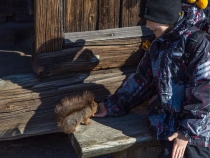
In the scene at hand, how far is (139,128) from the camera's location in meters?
3.66

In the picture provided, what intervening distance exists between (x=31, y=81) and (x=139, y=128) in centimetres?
113

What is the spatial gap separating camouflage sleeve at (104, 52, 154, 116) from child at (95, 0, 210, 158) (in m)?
0.17

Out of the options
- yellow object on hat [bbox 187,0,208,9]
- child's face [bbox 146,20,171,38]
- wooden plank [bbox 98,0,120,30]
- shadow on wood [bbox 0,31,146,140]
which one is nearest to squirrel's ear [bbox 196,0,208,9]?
yellow object on hat [bbox 187,0,208,9]

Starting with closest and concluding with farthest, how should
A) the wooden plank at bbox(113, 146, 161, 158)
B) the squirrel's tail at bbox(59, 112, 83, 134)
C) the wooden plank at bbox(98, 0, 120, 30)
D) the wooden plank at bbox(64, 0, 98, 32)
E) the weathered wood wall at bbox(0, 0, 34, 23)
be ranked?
the squirrel's tail at bbox(59, 112, 83, 134), the wooden plank at bbox(113, 146, 161, 158), the wooden plank at bbox(64, 0, 98, 32), the wooden plank at bbox(98, 0, 120, 30), the weathered wood wall at bbox(0, 0, 34, 23)

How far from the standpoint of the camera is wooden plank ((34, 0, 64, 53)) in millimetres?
4125

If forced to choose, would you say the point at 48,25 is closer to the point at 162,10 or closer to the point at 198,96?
the point at 162,10

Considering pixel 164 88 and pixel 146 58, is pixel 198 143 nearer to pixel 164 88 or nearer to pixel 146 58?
pixel 164 88

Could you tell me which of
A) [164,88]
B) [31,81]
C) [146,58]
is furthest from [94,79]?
[164,88]

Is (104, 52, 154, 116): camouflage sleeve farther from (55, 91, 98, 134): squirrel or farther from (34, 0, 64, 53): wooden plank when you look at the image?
(34, 0, 64, 53): wooden plank

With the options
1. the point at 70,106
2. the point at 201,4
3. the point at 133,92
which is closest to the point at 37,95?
the point at 70,106

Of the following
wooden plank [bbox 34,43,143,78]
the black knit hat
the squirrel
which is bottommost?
the squirrel

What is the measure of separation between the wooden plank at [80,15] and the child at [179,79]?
94cm

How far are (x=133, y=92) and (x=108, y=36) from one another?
821mm

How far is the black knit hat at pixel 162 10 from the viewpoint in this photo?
323cm
